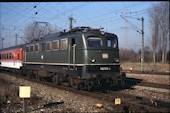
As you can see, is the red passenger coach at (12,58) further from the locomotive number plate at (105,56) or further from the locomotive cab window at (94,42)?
the locomotive number plate at (105,56)

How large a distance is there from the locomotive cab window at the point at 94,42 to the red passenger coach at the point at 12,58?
14782 mm

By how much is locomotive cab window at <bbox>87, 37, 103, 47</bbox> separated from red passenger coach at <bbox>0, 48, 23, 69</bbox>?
14.8 metres

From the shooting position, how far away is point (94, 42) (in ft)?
50.4

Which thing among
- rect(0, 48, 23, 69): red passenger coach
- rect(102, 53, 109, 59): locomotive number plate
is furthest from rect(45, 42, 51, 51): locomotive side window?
rect(0, 48, 23, 69): red passenger coach

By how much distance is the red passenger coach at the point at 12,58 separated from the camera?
2931 centimetres

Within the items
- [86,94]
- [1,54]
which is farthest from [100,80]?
[1,54]

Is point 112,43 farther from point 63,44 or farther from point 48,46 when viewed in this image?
point 48,46

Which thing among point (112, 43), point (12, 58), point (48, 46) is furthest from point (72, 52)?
point (12, 58)

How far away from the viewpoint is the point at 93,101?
12.2 metres

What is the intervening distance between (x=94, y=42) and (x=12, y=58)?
20.2 meters

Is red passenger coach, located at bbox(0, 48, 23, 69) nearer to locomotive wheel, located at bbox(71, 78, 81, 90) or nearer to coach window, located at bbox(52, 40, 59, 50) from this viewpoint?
coach window, located at bbox(52, 40, 59, 50)

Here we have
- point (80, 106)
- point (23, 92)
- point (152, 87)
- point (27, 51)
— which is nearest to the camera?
point (23, 92)

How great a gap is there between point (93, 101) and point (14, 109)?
3399 mm

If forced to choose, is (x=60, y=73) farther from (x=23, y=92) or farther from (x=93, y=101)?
(x=23, y=92)
